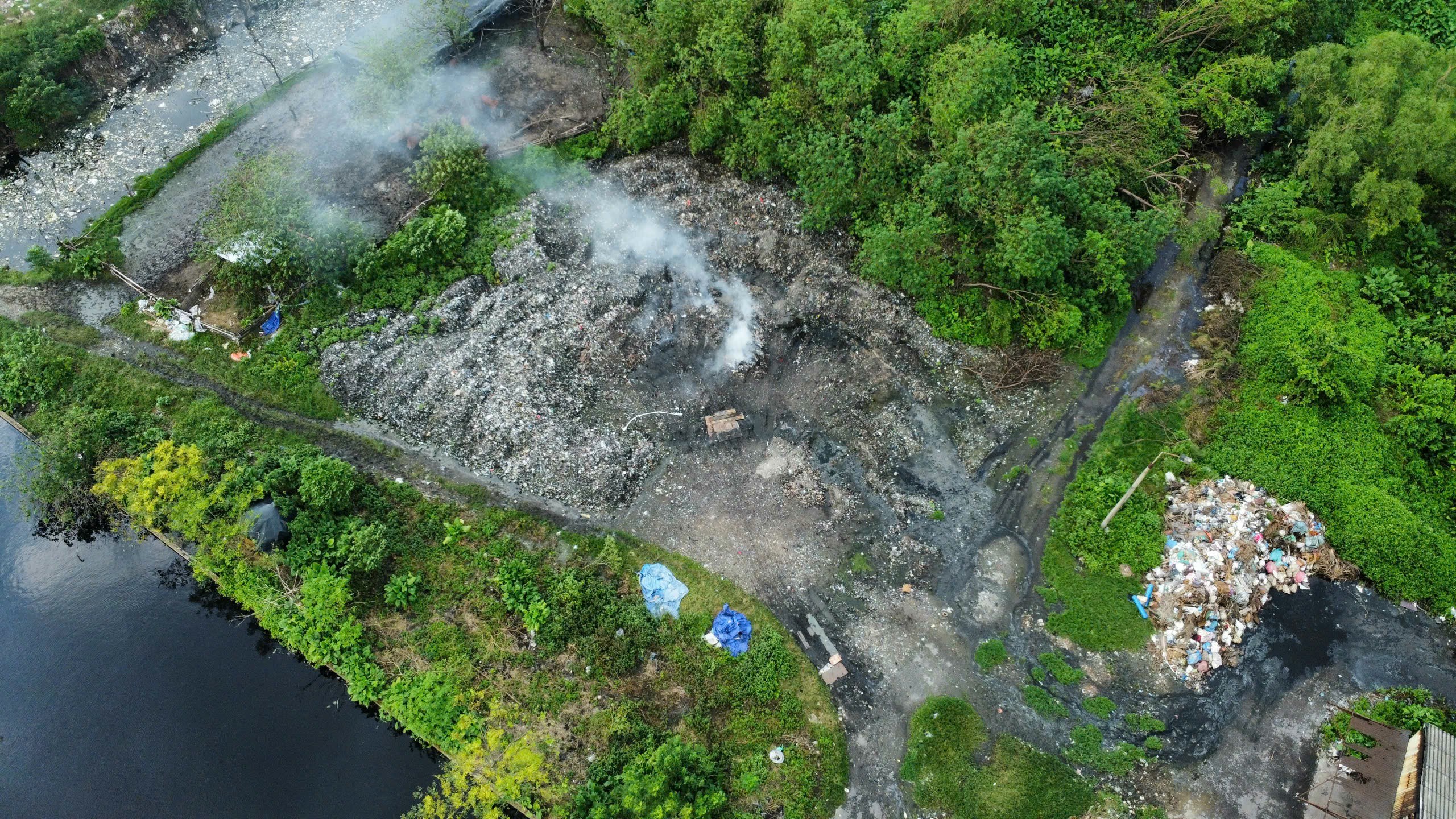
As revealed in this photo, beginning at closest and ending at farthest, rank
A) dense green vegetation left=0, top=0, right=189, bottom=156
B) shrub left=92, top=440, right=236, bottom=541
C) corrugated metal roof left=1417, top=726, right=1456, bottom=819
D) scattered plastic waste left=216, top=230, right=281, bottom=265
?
corrugated metal roof left=1417, top=726, right=1456, bottom=819, shrub left=92, top=440, right=236, bottom=541, scattered plastic waste left=216, top=230, right=281, bottom=265, dense green vegetation left=0, top=0, right=189, bottom=156

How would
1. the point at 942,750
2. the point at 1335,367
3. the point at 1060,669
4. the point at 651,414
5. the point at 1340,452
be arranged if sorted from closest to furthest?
the point at 942,750 < the point at 1060,669 < the point at 1340,452 < the point at 1335,367 < the point at 651,414

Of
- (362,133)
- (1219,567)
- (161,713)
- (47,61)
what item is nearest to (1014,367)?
(1219,567)

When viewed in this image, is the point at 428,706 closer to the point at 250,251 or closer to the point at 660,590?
the point at 660,590

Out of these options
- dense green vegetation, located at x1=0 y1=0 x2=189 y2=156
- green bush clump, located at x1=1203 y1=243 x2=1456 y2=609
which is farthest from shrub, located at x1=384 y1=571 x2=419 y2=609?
dense green vegetation, located at x1=0 y1=0 x2=189 y2=156

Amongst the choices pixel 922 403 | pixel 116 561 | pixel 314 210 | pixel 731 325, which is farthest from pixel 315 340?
pixel 922 403

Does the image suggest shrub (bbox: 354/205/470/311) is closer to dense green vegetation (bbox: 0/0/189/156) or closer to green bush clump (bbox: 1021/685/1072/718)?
dense green vegetation (bbox: 0/0/189/156)

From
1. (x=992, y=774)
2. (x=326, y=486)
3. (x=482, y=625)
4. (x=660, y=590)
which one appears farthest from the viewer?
(x=326, y=486)
